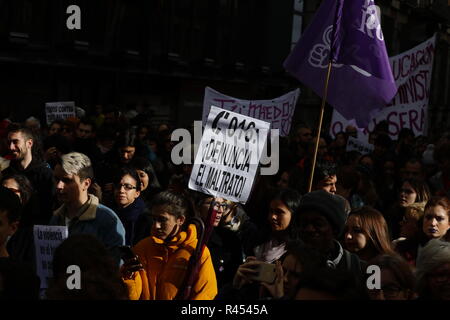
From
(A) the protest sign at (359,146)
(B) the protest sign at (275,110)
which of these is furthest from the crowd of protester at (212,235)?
(A) the protest sign at (359,146)

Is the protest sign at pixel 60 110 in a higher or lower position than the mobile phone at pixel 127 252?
lower

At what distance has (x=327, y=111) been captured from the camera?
88.4ft

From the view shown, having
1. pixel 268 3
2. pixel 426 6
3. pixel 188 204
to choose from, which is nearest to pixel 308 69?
pixel 188 204

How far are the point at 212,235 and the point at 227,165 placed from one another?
1.56ft

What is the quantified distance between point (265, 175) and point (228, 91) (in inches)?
674

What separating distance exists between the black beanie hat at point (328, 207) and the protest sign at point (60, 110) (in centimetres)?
727

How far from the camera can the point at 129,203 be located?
630cm

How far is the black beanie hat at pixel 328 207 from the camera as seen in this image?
4410 millimetres

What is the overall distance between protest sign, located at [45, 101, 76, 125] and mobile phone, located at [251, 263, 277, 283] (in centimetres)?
790

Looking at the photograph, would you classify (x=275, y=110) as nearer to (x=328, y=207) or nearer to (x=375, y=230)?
(x=375, y=230)

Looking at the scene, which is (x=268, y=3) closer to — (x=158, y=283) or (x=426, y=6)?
(x=426, y=6)

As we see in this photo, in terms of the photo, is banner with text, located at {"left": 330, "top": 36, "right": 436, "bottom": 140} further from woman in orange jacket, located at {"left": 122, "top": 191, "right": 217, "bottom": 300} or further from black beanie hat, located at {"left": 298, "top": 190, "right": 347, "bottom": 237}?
black beanie hat, located at {"left": 298, "top": 190, "right": 347, "bottom": 237}

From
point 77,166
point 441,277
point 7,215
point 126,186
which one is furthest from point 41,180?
point 441,277

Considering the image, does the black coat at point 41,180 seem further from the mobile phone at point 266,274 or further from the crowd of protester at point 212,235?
the mobile phone at point 266,274
